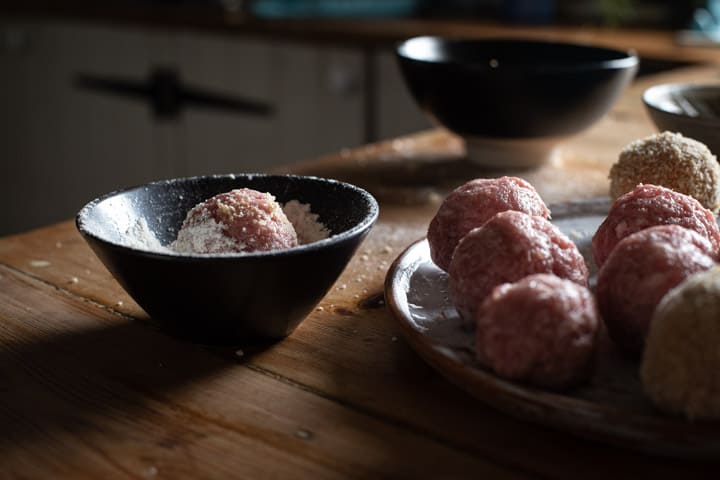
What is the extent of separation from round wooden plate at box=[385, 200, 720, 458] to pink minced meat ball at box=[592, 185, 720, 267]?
0.11 meters

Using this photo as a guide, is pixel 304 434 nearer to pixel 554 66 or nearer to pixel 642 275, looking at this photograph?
pixel 642 275

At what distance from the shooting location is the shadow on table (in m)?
0.56

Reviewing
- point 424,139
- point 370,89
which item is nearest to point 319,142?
point 370,89

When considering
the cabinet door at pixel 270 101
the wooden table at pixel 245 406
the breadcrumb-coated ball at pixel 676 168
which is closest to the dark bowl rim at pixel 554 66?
the breadcrumb-coated ball at pixel 676 168

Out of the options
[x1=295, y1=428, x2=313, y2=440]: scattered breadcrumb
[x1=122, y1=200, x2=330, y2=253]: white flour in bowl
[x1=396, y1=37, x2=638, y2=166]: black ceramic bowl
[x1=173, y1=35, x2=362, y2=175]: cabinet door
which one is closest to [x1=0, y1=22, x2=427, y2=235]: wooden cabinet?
[x1=173, y1=35, x2=362, y2=175]: cabinet door

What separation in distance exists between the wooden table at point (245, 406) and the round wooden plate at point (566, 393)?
0.08 feet

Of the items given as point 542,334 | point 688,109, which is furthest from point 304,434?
point 688,109

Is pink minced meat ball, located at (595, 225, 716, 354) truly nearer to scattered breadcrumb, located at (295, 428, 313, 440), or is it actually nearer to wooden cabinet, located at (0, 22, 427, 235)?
scattered breadcrumb, located at (295, 428, 313, 440)

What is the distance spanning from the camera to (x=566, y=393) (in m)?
0.53

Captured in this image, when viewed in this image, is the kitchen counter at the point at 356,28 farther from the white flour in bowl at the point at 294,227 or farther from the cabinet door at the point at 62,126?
the white flour in bowl at the point at 294,227

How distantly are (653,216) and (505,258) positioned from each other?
0.15 metres

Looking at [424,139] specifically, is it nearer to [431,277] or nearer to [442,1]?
[431,277]

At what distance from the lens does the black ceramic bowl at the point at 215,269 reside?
583mm

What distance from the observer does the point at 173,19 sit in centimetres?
295
